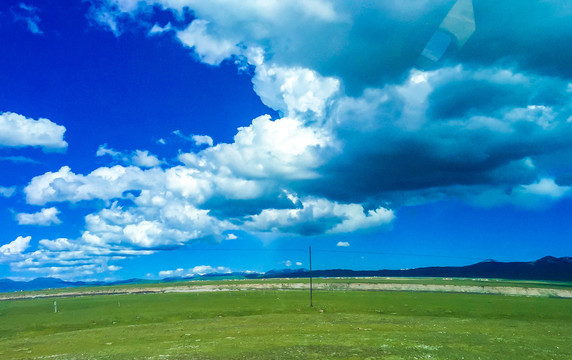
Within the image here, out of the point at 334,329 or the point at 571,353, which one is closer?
the point at 571,353

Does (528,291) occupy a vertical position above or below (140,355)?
below

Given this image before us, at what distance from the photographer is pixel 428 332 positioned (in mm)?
38312

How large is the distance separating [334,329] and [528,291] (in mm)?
140580

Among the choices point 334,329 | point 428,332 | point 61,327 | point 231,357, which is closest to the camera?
point 231,357

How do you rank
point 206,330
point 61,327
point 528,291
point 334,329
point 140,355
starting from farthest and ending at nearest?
point 528,291 < point 61,327 < point 206,330 < point 334,329 < point 140,355

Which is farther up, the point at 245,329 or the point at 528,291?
the point at 245,329

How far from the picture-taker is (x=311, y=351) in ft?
94.1

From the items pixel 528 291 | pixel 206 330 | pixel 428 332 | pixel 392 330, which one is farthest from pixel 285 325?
pixel 528 291

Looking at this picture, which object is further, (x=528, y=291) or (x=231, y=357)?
(x=528, y=291)

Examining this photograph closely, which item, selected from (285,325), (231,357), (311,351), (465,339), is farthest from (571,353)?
(285,325)

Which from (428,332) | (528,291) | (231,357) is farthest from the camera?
(528,291)

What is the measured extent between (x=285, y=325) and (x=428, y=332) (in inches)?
675

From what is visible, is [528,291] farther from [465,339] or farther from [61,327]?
[61,327]

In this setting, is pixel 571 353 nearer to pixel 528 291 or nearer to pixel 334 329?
pixel 334 329
